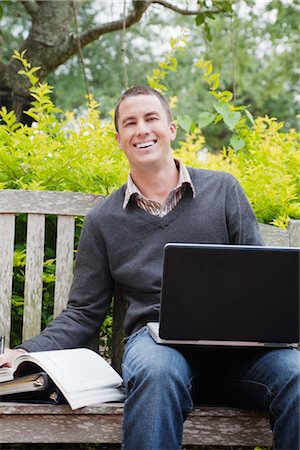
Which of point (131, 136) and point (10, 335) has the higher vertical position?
point (131, 136)

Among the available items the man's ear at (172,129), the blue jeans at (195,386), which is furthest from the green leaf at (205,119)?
the blue jeans at (195,386)

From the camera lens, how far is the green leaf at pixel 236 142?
3688 mm

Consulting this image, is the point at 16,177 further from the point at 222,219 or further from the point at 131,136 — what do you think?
the point at 222,219

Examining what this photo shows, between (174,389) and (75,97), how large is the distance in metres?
15.2

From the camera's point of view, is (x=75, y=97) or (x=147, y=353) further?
(x=75, y=97)

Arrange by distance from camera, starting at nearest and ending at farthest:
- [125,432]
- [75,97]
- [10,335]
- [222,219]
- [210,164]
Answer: [125,432], [222,219], [10,335], [210,164], [75,97]

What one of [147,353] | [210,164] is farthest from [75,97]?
[147,353]

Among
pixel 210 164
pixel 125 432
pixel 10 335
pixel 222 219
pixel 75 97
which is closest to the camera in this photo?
pixel 125 432

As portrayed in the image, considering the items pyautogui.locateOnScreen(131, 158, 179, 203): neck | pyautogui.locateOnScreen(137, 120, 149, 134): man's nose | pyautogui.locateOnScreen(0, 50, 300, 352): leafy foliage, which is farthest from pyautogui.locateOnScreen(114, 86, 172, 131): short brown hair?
pyautogui.locateOnScreen(0, 50, 300, 352): leafy foliage

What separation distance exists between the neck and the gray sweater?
0.24ft

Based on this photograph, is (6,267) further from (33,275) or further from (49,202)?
(49,202)

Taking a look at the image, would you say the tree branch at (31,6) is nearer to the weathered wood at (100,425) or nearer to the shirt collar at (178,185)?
the shirt collar at (178,185)

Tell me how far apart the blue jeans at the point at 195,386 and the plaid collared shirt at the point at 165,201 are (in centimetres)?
48

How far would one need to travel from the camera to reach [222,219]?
9.37 ft
